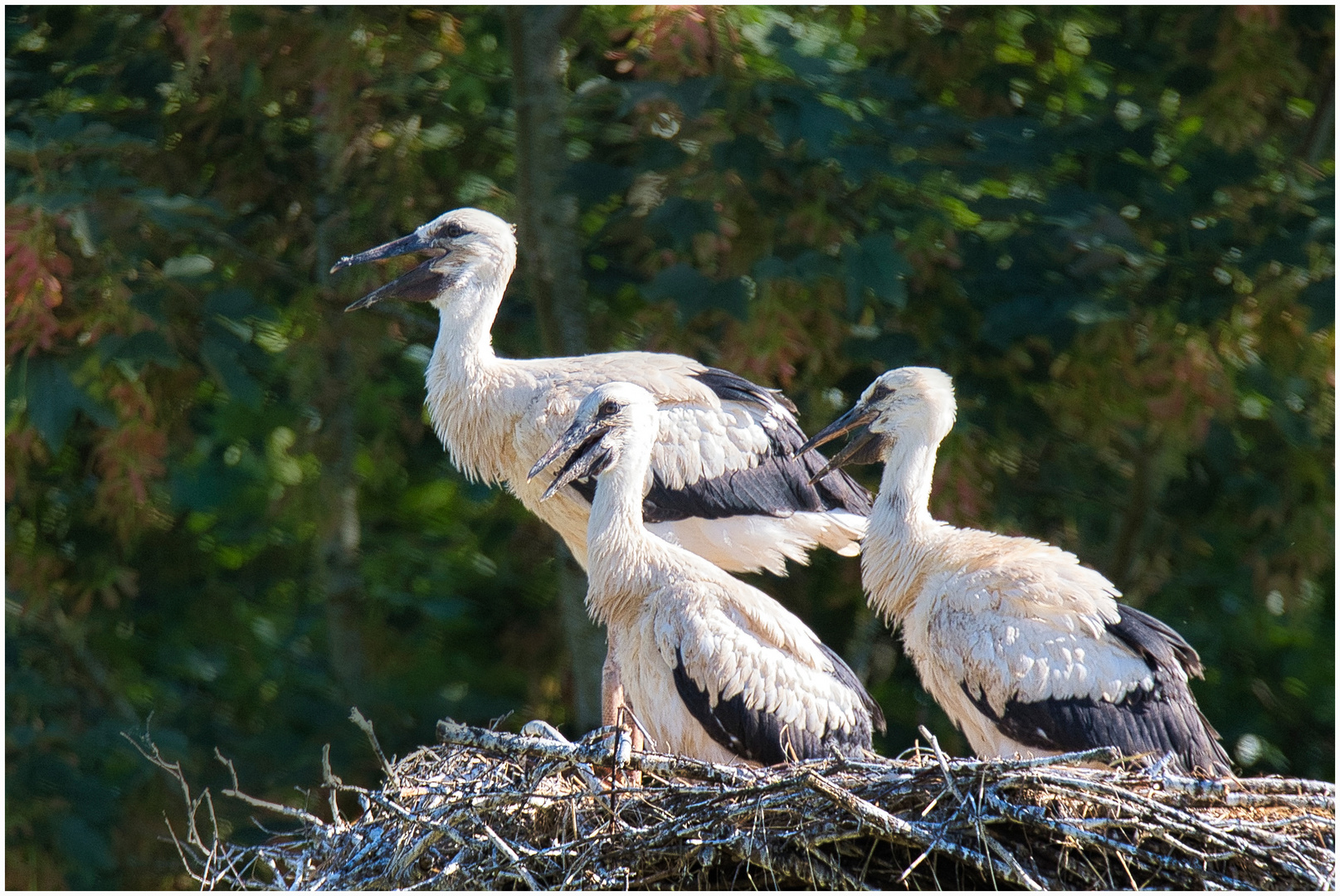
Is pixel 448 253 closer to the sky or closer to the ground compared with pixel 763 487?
closer to the sky

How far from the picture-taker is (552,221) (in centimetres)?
763

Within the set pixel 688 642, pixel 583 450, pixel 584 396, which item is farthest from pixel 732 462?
pixel 688 642

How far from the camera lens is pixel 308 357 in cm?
733

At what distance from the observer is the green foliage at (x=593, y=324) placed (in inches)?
263

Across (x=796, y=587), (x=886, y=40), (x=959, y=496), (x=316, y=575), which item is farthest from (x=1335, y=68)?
(x=316, y=575)

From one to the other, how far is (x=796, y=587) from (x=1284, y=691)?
233 centimetres

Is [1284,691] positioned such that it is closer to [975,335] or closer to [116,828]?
[975,335]

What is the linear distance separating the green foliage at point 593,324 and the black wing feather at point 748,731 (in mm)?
1981

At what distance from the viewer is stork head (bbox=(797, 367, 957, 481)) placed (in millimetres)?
5426

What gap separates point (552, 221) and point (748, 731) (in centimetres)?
344

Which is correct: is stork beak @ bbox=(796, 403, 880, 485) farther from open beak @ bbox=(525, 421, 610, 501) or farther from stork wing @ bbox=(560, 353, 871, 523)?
open beak @ bbox=(525, 421, 610, 501)

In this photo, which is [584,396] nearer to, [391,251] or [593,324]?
[391,251]

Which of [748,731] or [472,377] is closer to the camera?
[748,731]

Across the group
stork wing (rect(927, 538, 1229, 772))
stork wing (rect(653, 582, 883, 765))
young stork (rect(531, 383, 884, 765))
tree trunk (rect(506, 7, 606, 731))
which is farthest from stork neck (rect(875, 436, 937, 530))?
tree trunk (rect(506, 7, 606, 731))
